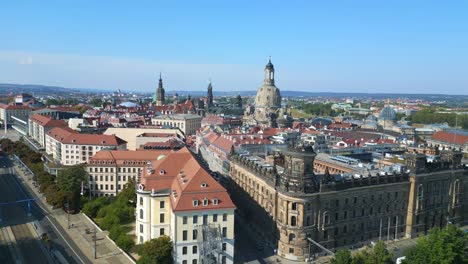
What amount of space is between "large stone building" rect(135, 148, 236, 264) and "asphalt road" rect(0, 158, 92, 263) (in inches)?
573

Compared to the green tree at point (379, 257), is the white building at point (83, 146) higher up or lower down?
higher up

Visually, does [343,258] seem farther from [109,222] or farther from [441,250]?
[109,222]

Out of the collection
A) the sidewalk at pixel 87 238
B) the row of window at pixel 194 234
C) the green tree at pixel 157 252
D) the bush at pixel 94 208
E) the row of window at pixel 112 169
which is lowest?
the sidewalk at pixel 87 238

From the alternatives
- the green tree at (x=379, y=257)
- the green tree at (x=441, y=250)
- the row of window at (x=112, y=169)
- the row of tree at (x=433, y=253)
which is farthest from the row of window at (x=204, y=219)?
the row of window at (x=112, y=169)

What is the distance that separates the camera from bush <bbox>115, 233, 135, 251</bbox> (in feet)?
255

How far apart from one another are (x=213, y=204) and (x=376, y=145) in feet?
278

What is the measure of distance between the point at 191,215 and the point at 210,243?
18.7 ft

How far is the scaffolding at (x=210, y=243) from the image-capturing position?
68875 millimetres

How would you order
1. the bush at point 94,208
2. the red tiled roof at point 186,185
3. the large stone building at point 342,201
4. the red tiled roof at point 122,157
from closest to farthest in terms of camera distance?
1. the red tiled roof at point 186,185
2. the large stone building at point 342,201
3. the bush at point 94,208
4. the red tiled roof at point 122,157

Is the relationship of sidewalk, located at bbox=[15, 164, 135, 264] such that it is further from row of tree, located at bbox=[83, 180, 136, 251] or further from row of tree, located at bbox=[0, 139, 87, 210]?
row of tree, located at bbox=[0, 139, 87, 210]

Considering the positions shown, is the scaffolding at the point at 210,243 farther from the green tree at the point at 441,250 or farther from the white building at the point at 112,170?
the white building at the point at 112,170

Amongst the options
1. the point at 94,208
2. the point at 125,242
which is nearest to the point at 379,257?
the point at 125,242

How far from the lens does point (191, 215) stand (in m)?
70.8

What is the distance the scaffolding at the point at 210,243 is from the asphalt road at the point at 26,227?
2129 cm
